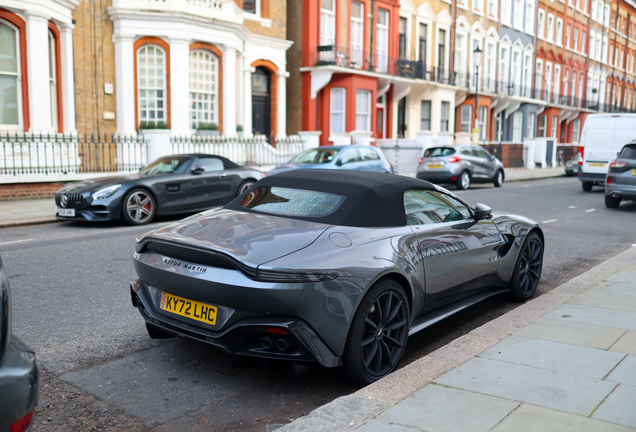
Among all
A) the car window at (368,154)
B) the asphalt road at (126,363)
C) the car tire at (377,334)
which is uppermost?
the car window at (368,154)

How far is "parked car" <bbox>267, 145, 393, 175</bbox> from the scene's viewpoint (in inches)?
609

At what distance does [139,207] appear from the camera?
442 inches

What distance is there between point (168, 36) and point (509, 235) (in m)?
16.7

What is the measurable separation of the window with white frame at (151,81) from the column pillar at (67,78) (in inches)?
97.5

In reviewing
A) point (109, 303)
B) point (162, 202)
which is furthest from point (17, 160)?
point (109, 303)

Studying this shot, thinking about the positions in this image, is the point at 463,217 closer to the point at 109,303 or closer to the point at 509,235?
the point at 509,235

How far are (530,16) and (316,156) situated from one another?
3618 centimetres

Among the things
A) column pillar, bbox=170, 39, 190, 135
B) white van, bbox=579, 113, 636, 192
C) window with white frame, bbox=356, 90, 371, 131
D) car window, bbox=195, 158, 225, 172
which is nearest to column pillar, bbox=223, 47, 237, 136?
column pillar, bbox=170, 39, 190, 135

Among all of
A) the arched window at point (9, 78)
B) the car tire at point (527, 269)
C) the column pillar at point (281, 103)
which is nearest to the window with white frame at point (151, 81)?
the arched window at point (9, 78)

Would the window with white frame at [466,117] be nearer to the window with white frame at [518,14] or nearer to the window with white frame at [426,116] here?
the window with white frame at [426,116]

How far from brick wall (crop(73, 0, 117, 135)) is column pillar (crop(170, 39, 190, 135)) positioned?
1.86m

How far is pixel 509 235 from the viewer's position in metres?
5.67

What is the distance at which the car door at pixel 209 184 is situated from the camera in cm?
1207

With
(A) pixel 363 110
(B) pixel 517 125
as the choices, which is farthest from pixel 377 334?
(B) pixel 517 125
